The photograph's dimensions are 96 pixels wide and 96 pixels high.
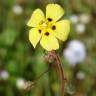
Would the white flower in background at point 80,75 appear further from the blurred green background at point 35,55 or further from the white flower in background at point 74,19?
the white flower in background at point 74,19

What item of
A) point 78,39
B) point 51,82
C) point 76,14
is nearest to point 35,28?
point 51,82

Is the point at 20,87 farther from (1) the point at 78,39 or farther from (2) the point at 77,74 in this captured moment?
(1) the point at 78,39

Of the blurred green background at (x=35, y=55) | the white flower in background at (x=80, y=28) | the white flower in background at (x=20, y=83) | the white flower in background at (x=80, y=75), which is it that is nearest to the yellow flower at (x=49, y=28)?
the blurred green background at (x=35, y=55)

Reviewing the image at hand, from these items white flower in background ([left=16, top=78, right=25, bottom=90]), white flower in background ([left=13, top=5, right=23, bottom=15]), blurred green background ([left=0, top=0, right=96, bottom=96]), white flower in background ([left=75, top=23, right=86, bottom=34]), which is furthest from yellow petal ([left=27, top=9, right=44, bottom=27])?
white flower in background ([left=13, top=5, right=23, bottom=15])

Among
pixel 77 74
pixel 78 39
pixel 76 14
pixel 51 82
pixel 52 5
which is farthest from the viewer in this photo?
pixel 76 14

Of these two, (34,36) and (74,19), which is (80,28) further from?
(34,36)

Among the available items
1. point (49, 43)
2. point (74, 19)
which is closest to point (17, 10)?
point (74, 19)

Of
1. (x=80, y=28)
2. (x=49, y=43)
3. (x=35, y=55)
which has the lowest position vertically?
(x=35, y=55)
